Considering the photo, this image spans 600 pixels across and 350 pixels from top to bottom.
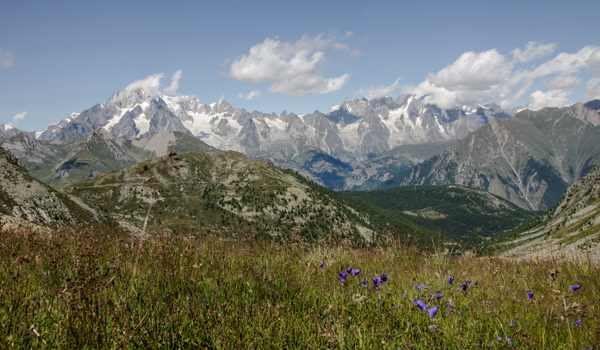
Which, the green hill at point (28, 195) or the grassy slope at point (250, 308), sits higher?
the green hill at point (28, 195)

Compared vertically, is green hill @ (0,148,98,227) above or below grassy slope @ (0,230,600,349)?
above

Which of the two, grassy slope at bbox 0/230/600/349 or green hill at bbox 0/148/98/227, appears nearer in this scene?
grassy slope at bbox 0/230/600/349

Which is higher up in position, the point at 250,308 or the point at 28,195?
the point at 28,195

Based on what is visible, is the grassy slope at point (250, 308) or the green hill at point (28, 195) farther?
the green hill at point (28, 195)

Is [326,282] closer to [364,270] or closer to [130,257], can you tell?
[364,270]

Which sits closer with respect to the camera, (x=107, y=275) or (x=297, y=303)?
(x=107, y=275)

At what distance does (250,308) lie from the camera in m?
4.95

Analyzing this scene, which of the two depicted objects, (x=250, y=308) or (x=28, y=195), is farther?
(x=28, y=195)

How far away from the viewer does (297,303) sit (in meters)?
5.36

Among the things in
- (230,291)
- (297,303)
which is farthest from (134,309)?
(297,303)

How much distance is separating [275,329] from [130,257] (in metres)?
4.03

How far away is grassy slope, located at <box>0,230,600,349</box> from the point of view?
142 inches

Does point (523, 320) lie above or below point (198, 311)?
below

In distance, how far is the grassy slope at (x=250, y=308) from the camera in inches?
142
